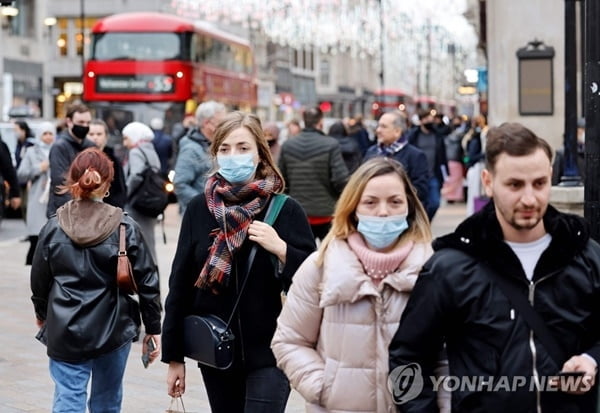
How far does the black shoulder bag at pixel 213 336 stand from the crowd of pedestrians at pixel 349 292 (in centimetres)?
3

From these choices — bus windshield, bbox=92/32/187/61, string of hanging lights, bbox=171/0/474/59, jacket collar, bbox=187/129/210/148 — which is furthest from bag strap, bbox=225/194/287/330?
string of hanging lights, bbox=171/0/474/59

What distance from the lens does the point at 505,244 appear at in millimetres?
3789

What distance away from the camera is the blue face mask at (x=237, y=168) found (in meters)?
5.56

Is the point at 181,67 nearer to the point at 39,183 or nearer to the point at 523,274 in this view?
the point at 39,183

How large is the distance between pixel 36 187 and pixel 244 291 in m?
9.54

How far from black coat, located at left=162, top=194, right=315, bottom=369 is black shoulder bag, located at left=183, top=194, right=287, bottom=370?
0.03 meters

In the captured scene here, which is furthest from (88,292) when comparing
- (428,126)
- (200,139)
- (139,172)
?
(428,126)

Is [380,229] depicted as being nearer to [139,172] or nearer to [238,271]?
[238,271]

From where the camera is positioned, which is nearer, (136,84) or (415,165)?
(415,165)

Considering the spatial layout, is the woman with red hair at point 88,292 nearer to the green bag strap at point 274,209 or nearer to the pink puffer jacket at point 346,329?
the green bag strap at point 274,209

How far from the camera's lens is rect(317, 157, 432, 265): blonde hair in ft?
14.4

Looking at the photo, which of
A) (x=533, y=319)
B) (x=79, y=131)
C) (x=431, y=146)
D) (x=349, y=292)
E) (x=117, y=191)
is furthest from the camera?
(x=431, y=146)

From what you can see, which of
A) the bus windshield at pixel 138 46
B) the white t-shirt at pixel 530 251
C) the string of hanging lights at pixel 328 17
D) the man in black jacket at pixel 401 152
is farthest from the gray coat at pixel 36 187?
the string of hanging lights at pixel 328 17

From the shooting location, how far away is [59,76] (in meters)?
74.1
